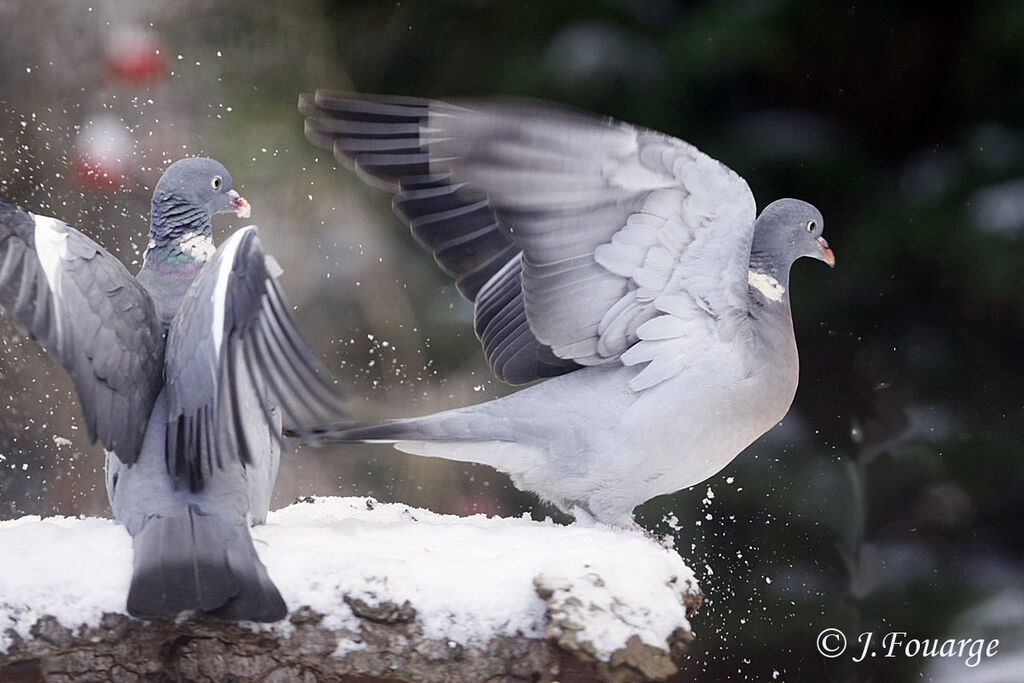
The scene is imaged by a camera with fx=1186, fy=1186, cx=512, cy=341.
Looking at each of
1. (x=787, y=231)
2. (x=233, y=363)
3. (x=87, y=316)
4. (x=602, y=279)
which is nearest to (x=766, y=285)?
(x=787, y=231)

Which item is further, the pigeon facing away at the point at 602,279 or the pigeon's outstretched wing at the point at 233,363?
the pigeon facing away at the point at 602,279

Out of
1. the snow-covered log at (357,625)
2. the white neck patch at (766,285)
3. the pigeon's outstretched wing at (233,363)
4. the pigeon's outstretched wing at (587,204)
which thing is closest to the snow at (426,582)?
the snow-covered log at (357,625)

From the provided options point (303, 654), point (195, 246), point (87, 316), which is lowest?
point (303, 654)

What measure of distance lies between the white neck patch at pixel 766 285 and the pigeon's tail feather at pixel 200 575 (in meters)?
0.77

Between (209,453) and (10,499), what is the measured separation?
54.3 inches

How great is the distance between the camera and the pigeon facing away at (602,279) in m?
1.45

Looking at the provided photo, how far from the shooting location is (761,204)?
234 cm

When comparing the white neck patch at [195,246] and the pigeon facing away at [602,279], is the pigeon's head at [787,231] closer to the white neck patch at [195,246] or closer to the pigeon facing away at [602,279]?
the pigeon facing away at [602,279]

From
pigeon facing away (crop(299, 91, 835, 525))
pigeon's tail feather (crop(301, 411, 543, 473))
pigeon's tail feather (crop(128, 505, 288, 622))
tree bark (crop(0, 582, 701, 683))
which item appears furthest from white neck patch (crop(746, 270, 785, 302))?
pigeon's tail feather (crop(128, 505, 288, 622))

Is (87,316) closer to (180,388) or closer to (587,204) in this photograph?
(180,388)

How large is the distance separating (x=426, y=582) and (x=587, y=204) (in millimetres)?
503

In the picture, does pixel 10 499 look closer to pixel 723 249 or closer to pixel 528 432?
pixel 528 432

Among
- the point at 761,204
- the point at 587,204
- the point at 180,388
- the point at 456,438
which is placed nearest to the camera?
the point at 180,388

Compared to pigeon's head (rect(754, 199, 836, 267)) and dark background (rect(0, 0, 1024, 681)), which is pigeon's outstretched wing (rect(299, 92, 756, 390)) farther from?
dark background (rect(0, 0, 1024, 681))
